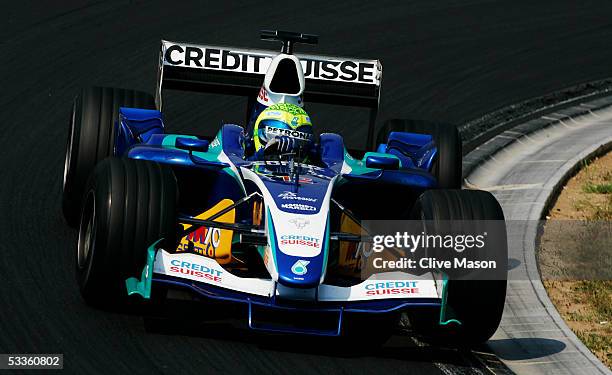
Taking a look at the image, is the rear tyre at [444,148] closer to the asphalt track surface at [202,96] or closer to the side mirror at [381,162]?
the side mirror at [381,162]

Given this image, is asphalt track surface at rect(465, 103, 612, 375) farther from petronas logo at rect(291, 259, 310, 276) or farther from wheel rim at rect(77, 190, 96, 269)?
wheel rim at rect(77, 190, 96, 269)

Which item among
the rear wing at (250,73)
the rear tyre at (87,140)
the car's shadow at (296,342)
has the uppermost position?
the rear wing at (250,73)

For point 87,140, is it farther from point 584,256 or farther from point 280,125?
point 584,256

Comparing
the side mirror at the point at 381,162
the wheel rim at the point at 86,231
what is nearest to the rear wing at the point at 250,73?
the side mirror at the point at 381,162

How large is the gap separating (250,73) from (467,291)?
4522mm

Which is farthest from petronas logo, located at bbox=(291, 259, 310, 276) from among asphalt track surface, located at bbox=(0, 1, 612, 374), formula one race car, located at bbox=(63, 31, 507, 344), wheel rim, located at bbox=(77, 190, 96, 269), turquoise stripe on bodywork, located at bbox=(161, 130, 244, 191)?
wheel rim, located at bbox=(77, 190, 96, 269)

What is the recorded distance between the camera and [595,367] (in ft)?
35.2

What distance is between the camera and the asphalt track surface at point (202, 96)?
10219mm

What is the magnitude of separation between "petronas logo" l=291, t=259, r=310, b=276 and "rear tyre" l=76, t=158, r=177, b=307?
3.16 ft

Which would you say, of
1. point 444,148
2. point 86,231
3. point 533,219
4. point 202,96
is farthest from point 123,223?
point 202,96

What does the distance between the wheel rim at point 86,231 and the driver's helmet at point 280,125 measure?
170 cm

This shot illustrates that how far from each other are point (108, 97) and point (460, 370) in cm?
455

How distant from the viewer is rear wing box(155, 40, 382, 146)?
45.8ft

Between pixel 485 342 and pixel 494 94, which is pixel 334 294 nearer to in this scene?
pixel 485 342
